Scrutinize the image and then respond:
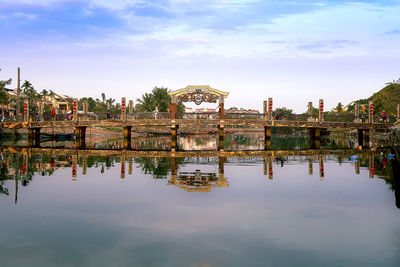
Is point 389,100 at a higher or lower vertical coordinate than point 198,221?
higher

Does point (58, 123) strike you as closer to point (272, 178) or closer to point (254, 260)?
point (272, 178)

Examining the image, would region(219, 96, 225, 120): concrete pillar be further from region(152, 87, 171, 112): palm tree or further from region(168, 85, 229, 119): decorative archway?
region(152, 87, 171, 112): palm tree

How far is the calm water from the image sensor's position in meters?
6.75

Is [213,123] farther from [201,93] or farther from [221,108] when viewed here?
[201,93]

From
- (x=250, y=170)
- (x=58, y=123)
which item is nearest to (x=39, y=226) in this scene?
(x=250, y=170)

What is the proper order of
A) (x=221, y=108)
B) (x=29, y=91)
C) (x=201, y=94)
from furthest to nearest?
1. (x=29, y=91)
2. (x=201, y=94)
3. (x=221, y=108)

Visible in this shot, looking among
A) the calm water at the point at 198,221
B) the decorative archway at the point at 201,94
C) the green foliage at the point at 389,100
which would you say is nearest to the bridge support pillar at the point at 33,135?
the decorative archway at the point at 201,94

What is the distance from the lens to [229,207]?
10.5 m

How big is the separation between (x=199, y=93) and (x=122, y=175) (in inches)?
1015

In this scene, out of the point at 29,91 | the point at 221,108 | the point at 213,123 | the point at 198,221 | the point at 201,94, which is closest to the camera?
the point at 198,221

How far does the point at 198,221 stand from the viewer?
29.4ft

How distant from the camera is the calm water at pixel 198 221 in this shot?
6.75 m

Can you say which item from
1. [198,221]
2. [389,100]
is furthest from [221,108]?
[389,100]

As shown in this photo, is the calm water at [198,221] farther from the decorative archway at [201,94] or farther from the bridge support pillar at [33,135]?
the bridge support pillar at [33,135]
